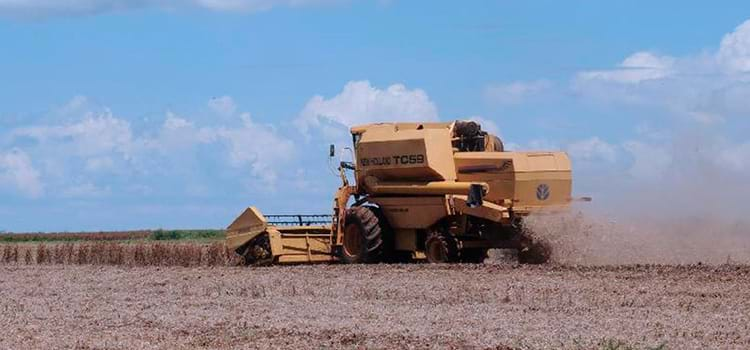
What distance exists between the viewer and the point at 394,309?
1752 cm

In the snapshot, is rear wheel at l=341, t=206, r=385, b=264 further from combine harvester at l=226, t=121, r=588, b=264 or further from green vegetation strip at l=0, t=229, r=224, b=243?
green vegetation strip at l=0, t=229, r=224, b=243

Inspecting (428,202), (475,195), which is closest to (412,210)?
(428,202)

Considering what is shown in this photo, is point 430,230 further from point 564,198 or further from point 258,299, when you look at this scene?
point 258,299

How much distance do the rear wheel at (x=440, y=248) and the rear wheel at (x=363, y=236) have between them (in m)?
1.11

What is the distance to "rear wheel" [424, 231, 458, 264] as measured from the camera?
2595 centimetres

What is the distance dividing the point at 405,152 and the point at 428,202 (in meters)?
1.10

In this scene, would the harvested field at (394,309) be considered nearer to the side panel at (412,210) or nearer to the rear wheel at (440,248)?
the rear wheel at (440,248)

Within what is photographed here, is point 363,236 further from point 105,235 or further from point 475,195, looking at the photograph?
point 105,235

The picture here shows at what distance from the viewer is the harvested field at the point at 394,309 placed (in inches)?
566

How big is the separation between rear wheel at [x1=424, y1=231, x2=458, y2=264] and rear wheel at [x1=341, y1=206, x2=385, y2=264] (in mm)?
1109

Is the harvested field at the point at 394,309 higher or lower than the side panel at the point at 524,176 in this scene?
lower

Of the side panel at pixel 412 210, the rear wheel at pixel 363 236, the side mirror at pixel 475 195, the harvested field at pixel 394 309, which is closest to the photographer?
the harvested field at pixel 394 309

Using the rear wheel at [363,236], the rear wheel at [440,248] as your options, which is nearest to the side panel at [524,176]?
the rear wheel at [440,248]

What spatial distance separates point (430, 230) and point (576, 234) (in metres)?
3.38
